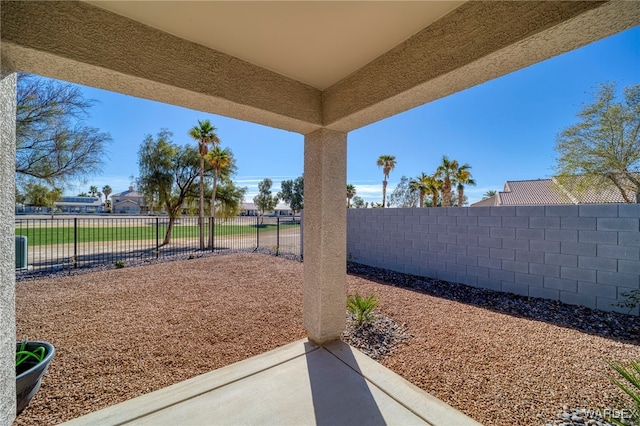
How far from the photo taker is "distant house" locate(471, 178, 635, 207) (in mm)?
9336

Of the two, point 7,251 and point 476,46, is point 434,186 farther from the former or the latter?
point 7,251

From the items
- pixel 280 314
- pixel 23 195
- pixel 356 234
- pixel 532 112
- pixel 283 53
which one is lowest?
pixel 280 314

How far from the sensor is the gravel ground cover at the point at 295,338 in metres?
2.03

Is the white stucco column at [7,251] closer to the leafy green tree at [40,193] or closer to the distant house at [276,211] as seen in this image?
the leafy green tree at [40,193]

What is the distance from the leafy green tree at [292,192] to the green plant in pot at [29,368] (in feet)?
122

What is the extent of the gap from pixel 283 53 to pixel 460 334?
11.6ft

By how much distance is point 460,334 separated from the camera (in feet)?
9.96

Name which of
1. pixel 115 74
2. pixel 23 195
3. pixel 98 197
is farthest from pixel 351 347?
pixel 98 197

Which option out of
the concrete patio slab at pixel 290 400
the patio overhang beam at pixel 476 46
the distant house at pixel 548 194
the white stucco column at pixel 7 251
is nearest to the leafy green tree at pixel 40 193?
the white stucco column at pixel 7 251

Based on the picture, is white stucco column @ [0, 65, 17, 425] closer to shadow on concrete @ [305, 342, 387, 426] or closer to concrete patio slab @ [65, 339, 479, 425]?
concrete patio slab @ [65, 339, 479, 425]

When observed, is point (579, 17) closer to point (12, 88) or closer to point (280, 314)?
point (12, 88)

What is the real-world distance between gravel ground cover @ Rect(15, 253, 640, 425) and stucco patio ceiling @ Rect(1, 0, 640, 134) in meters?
2.41

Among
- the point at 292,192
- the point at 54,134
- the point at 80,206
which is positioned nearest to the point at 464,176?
the point at 54,134

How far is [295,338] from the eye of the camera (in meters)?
3.00
